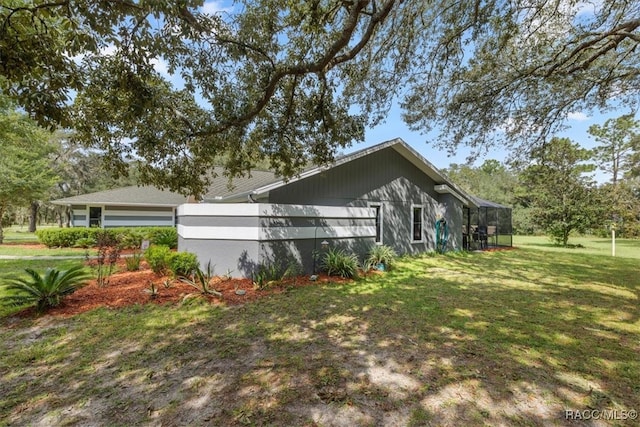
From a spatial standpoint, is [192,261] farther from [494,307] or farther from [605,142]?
[605,142]

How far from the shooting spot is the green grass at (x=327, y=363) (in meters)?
2.55

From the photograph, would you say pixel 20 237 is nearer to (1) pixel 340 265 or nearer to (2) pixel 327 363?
(1) pixel 340 265

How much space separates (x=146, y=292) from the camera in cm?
595

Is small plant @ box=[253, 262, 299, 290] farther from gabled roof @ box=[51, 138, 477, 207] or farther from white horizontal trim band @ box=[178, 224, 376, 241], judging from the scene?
gabled roof @ box=[51, 138, 477, 207]

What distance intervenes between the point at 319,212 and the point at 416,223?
6.26m

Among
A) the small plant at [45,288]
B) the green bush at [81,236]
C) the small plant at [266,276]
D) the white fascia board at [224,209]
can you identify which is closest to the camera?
the small plant at [45,288]

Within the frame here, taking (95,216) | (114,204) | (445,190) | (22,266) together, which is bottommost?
(22,266)

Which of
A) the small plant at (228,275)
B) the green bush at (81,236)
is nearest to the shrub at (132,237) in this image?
the green bush at (81,236)

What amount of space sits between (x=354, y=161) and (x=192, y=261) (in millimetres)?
6330

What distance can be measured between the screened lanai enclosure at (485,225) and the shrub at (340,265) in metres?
9.39

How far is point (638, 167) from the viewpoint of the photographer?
27641 millimetres

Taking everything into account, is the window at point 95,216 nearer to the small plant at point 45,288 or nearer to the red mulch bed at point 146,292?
the red mulch bed at point 146,292

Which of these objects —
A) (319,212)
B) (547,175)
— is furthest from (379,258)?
(547,175)

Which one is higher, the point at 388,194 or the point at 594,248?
the point at 388,194
